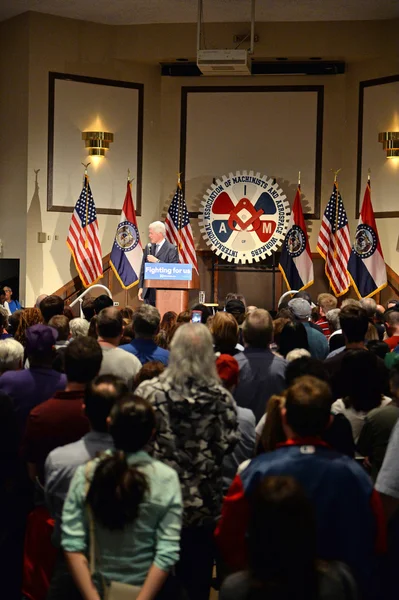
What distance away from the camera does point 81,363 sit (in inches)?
132

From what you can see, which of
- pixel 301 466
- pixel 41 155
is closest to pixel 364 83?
pixel 41 155

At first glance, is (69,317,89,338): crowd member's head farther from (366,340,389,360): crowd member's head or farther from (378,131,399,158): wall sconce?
(378,131,399,158): wall sconce

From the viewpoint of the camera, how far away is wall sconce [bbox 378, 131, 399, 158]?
11.8 meters

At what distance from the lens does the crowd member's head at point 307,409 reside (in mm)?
2482

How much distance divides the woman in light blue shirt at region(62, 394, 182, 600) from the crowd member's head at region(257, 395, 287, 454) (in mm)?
458

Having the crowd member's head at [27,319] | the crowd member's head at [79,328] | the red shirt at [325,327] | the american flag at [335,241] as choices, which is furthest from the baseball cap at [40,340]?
the american flag at [335,241]

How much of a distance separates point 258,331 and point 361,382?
81 centimetres

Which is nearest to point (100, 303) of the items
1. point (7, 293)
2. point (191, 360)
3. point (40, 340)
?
point (40, 340)

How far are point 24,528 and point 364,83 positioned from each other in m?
10.2

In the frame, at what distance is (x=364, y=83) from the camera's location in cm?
1234

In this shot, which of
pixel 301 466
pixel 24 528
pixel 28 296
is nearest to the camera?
pixel 301 466

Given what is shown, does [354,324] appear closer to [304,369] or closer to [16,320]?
[304,369]

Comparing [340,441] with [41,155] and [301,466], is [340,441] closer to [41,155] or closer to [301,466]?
[301,466]

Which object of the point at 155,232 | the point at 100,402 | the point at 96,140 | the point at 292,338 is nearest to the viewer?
the point at 100,402
